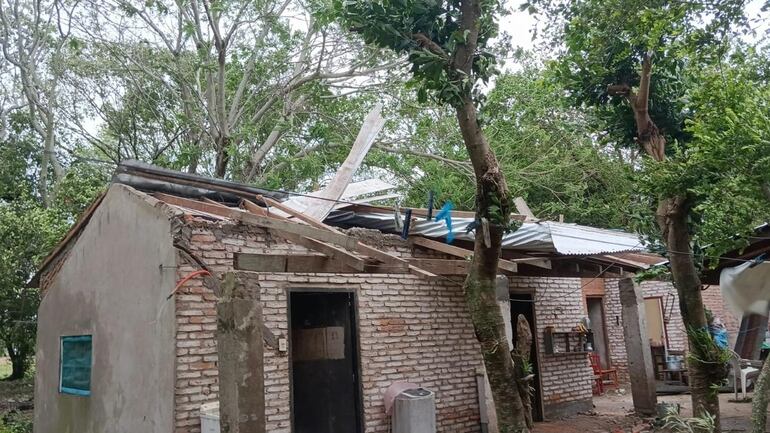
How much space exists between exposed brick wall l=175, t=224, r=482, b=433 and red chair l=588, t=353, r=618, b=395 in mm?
5936

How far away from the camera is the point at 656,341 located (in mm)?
15102

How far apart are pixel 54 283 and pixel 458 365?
600 cm

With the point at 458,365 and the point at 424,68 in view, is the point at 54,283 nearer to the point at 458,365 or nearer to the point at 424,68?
the point at 458,365

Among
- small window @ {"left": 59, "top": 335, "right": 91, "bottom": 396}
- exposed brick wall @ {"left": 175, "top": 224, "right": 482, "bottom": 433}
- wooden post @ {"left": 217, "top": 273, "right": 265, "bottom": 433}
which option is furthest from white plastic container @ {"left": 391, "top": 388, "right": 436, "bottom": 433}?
small window @ {"left": 59, "top": 335, "right": 91, "bottom": 396}

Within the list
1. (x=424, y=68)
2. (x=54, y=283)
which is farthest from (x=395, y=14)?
(x=54, y=283)

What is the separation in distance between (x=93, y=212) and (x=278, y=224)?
411cm

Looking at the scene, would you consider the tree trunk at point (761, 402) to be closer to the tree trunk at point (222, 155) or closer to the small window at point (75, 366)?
the small window at point (75, 366)

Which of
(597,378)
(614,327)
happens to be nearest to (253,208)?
(597,378)

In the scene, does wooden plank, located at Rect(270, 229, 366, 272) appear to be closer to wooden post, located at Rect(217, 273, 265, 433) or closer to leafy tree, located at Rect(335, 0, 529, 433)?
wooden post, located at Rect(217, 273, 265, 433)

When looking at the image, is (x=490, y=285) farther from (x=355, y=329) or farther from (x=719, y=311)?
(x=719, y=311)

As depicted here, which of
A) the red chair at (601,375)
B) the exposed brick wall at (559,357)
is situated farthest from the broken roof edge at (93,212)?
the red chair at (601,375)

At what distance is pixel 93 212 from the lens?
27.6 feet

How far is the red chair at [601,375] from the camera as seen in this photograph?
45.4ft

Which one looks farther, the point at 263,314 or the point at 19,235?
the point at 19,235
